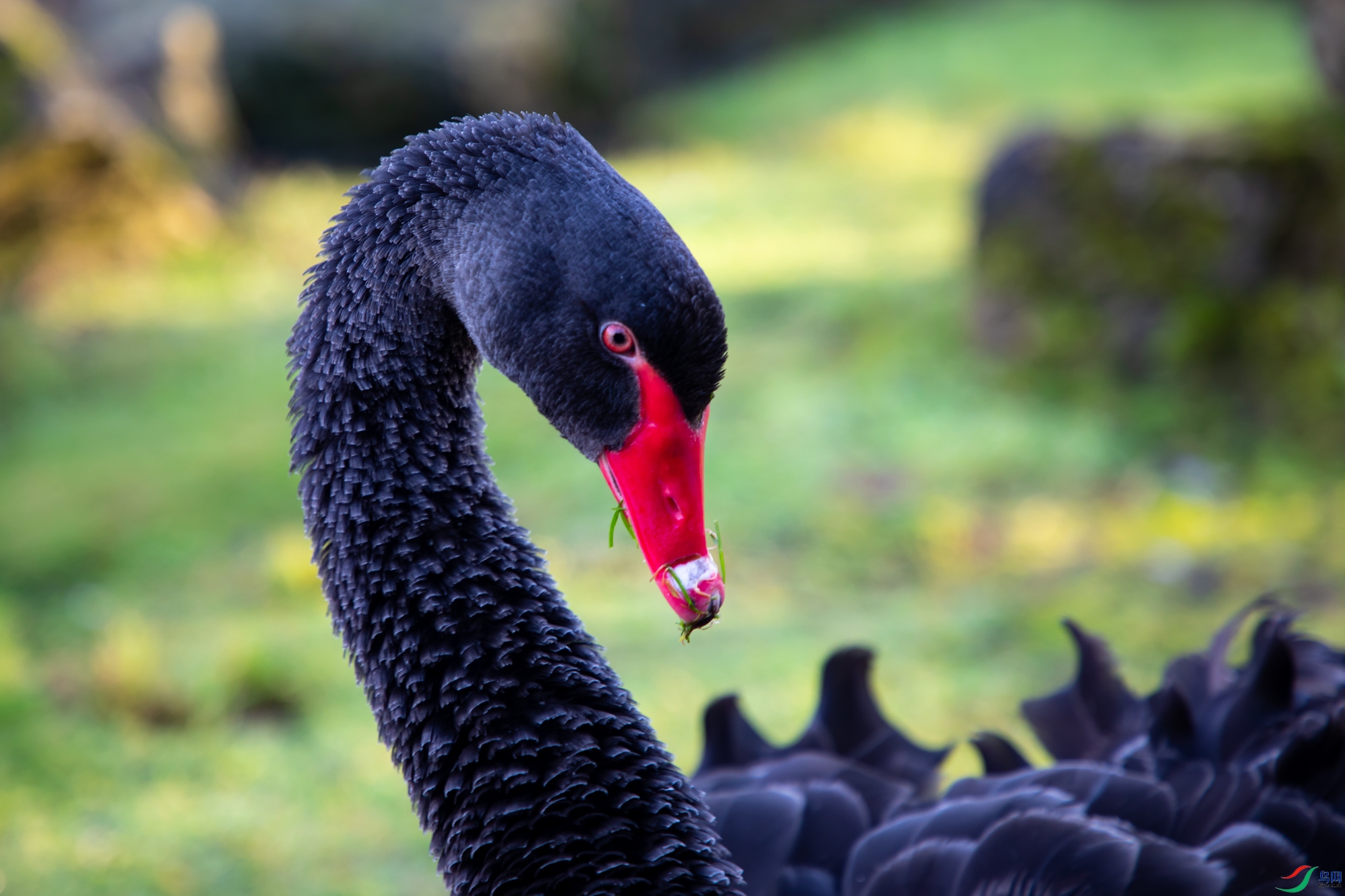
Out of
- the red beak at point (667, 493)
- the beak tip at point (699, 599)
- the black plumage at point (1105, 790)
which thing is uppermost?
the red beak at point (667, 493)

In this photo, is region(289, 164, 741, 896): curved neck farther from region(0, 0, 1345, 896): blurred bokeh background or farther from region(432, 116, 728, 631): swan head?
region(0, 0, 1345, 896): blurred bokeh background

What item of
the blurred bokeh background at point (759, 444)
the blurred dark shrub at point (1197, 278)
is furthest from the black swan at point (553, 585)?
the blurred dark shrub at point (1197, 278)

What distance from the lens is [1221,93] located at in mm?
8359

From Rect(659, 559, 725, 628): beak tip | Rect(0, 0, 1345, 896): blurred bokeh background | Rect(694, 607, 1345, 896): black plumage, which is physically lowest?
Rect(694, 607, 1345, 896): black plumage

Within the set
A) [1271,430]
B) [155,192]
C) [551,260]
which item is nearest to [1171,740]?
[551,260]

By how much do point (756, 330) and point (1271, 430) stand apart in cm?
226

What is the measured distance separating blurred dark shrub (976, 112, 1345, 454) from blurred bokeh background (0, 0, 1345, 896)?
13mm

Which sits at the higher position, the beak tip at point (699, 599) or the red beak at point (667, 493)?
the red beak at point (667, 493)

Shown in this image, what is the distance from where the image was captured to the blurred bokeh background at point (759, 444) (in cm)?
339

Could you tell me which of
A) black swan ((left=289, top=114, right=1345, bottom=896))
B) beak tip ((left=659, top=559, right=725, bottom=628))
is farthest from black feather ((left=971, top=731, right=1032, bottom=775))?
beak tip ((left=659, top=559, right=725, bottom=628))

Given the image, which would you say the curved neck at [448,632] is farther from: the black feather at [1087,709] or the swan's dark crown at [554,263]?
the black feather at [1087,709]

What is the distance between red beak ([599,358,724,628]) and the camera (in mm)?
1521

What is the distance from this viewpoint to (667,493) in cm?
155

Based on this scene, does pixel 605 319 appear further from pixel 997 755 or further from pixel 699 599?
pixel 997 755
